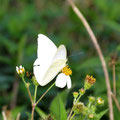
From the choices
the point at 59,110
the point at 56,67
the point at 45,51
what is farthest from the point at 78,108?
the point at 45,51

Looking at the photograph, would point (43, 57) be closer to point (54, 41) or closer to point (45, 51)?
point (45, 51)

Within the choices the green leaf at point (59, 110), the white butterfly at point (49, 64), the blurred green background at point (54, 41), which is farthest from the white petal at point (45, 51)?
the blurred green background at point (54, 41)

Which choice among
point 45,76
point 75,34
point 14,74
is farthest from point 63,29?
point 45,76

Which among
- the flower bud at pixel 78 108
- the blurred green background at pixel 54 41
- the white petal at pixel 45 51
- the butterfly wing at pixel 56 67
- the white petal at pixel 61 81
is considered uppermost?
the blurred green background at pixel 54 41

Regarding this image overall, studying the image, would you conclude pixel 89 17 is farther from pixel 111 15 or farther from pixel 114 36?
pixel 114 36

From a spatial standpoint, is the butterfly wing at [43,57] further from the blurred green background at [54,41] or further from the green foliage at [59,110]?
the blurred green background at [54,41]

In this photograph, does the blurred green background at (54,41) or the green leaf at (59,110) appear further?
the blurred green background at (54,41)

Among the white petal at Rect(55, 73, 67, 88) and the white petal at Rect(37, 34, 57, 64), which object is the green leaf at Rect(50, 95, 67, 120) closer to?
the white petal at Rect(55, 73, 67, 88)

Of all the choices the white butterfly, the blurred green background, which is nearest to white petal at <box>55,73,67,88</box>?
the white butterfly
